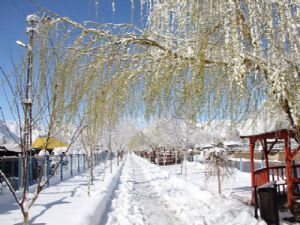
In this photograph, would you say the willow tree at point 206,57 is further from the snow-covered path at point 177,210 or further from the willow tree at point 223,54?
the snow-covered path at point 177,210

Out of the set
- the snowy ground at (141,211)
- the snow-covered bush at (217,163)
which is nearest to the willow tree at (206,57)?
the snowy ground at (141,211)

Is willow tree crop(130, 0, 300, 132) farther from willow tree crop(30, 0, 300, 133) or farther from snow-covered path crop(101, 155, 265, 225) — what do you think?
snow-covered path crop(101, 155, 265, 225)

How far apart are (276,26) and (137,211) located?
9.20 meters

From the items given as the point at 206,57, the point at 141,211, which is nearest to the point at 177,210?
the point at 141,211

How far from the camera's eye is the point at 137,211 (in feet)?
34.6

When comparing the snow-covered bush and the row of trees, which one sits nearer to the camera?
the row of trees

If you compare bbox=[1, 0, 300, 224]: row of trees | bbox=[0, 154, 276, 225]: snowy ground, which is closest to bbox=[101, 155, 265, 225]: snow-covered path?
bbox=[0, 154, 276, 225]: snowy ground

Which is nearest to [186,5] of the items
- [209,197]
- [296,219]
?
[296,219]

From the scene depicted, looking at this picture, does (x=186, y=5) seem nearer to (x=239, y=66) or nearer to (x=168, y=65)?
(x=168, y=65)

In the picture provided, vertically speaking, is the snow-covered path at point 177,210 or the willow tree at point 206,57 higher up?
the willow tree at point 206,57

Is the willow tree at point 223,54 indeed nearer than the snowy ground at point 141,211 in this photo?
Yes

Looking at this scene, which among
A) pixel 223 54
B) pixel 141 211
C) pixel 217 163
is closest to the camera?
pixel 223 54

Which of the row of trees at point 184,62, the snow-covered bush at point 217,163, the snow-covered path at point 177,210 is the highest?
the row of trees at point 184,62

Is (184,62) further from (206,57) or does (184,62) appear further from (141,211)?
(141,211)
